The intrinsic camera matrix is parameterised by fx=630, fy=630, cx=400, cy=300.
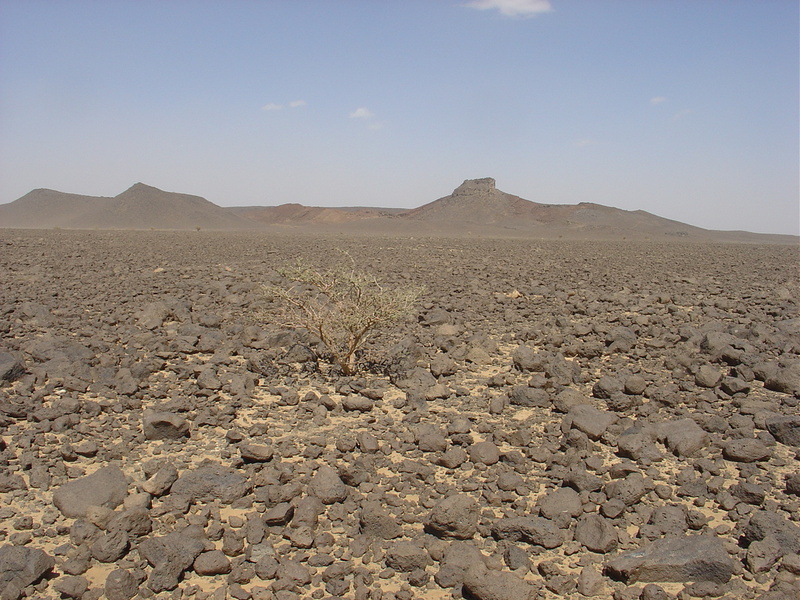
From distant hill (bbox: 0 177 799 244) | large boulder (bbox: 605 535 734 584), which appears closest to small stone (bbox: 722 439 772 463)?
large boulder (bbox: 605 535 734 584)

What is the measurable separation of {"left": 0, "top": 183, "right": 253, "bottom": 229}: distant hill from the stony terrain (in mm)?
63678

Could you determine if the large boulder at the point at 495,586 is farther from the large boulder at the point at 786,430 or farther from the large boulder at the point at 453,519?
the large boulder at the point at 786,430

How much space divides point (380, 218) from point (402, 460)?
7319cm

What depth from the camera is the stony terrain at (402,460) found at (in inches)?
143

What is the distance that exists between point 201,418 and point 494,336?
4.65 meters

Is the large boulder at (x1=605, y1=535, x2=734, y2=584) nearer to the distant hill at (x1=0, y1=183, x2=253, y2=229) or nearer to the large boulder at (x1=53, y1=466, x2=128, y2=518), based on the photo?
the large boulder at (x1=53, y1=466, x2=128, y2=518)

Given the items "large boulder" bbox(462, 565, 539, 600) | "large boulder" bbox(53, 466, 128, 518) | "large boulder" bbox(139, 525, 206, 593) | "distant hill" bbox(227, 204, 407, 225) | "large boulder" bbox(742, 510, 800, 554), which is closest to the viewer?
"large boulder" bbox(462, 565, 539, 600)

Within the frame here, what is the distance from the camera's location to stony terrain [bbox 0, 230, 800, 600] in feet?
12.0

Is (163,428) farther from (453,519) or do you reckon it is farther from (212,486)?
(453,519)

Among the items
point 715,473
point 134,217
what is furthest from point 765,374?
point 134,217

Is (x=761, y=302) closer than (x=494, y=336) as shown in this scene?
No

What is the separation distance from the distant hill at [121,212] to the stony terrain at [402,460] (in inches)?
2507

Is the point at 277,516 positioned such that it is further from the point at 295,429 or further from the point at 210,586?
the point at 295,429

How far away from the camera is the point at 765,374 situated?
6895 millimetres
